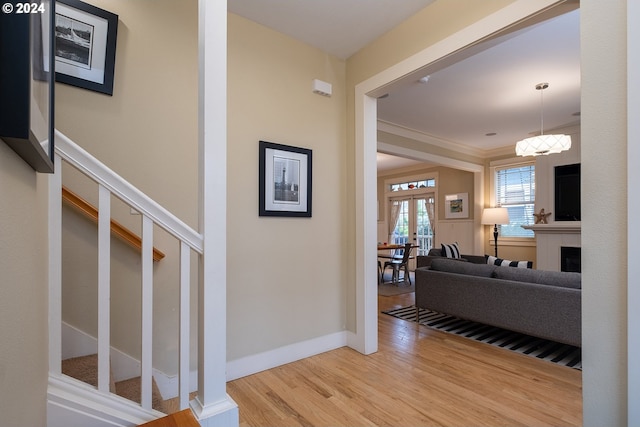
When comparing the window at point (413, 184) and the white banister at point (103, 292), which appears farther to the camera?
the window at point (413, 184)

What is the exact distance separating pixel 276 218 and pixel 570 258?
5.04m

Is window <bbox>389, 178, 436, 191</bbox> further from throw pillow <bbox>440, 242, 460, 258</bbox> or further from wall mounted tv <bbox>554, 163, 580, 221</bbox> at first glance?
wall mounted tv <bbox>554, 163, 580, 221</bbox>

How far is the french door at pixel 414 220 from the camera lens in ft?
25.9

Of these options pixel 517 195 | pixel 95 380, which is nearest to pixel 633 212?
pixel 95 380

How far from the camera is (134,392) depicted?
5.04 feet

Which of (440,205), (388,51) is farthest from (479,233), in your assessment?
(388,51)

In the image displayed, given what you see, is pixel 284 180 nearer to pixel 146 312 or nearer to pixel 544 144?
pixel 146 312

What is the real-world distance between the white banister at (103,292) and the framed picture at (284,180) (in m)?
1.42

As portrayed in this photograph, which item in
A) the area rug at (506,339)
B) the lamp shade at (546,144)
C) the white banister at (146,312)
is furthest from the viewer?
the lamp shade at (546,144)

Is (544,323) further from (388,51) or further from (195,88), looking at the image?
(195,88)

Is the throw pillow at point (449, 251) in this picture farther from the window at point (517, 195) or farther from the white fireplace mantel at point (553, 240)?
the window at point (517, 195)

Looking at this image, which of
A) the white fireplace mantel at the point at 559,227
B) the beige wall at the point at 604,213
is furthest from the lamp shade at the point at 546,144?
the beige wall at the point at 604,213

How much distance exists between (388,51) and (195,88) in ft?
5.20

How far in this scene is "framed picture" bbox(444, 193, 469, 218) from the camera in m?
6.90
